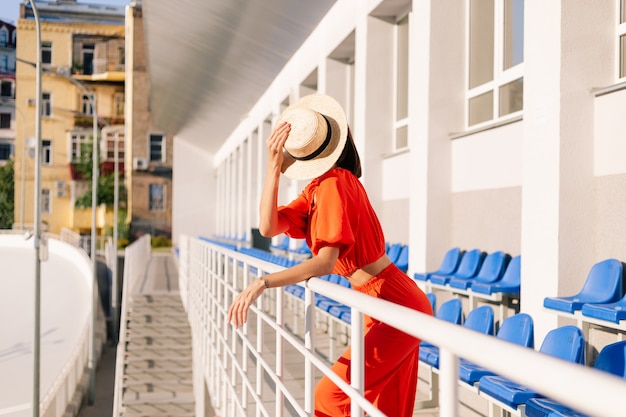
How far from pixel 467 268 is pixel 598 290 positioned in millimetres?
2068

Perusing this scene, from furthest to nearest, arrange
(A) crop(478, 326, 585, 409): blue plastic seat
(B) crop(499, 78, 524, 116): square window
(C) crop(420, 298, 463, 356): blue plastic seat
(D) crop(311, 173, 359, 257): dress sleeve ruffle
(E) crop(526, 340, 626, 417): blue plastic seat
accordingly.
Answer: (B) crop(499, 78, 524, 116): square window < (C) crop(420, 298, 463, 356): blue plastic seat < (A) crop(478, 326, 585, 409): blue plastic seat < (E) crop(526, 340, 626, 417): blue plastic seat < (D) crop(311, 173, 359, 257): dress sleeve ruffle

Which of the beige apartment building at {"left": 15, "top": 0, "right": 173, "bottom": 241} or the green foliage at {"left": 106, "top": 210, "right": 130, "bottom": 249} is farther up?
the beige apartment building at {"left": 15, "top": 0, "right": 173, "bottom": 241}

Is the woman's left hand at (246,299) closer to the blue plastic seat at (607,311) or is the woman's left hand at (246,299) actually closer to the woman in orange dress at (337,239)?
the woman in orange dress at (337,239)

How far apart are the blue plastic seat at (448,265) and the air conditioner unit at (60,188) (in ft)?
154

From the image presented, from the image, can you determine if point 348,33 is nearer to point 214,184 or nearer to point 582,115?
point 582,115

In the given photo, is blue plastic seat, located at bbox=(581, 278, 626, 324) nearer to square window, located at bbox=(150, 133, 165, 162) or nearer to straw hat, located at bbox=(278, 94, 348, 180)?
straw hat, located at bbox=(278, 94, 348, 180)

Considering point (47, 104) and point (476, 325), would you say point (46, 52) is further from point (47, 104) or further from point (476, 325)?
point (476, 325)

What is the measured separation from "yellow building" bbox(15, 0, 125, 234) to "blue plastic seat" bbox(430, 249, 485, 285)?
43.5m

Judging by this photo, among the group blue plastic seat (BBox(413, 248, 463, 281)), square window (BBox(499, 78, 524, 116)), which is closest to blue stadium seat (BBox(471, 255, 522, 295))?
blue plastic seat (BBox(413, 248, 463, 281))

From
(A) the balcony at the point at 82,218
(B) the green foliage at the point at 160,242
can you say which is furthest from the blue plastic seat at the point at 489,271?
(A) the balcony at the point at 82,218

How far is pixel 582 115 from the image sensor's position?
16.3ft

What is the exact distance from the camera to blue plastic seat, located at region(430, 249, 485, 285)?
6410 mm

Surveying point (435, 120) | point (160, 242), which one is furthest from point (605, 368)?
point (160, 242)

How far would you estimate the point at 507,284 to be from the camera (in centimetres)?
566
